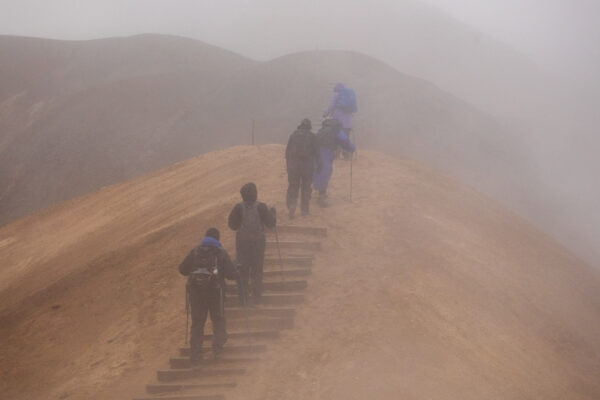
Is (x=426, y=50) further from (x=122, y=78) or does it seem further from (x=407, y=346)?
(x=407, y=346)

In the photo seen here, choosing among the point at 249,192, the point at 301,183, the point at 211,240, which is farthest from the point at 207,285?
the point at 301,183

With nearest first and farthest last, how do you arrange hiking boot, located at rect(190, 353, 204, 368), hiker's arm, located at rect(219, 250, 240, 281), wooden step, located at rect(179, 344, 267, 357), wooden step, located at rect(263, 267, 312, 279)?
1. hiker's arm, located at rect(219, 250, 240, 281)
2. hiking boot, located at rect(190, 353, 204, 368)
3. wooden step, located at rect(179, 344, 267, 357)
4. wooden step, located at rect(263, 267, 312, 279)

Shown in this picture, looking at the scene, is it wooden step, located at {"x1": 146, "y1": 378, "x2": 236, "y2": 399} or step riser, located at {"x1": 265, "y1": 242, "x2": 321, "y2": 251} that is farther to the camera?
step riser, located at {"x1": 265, "y1": 242, "x2": 321, "y2": 251}

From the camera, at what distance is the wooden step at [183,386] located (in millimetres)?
6797

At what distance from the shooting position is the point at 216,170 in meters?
16.6

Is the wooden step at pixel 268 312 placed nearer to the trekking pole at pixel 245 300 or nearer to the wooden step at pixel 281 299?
the trekking pole at pixel 245 300

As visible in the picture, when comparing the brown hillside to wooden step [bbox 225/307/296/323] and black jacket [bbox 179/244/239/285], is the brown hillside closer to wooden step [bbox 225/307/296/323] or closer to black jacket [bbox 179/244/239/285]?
wooden step [bbox 225/307/296/323]

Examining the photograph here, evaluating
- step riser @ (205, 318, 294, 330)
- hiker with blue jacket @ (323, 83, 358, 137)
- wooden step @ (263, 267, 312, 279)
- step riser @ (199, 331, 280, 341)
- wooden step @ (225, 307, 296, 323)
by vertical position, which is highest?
hiker with blue jacket @ (323, 83, 358, 137)

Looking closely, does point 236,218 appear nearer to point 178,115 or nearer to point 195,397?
point 195,397

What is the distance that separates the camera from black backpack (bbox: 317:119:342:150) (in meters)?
10.7

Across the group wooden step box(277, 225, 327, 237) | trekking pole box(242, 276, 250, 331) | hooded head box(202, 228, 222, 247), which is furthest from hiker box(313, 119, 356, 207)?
hooded head box(202, 228, 222, 247)

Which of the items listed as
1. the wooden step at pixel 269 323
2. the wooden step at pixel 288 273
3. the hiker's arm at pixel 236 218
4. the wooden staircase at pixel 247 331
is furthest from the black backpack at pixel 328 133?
the wooden step at pixel 269 323

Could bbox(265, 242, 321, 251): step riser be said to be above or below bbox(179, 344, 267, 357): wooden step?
above

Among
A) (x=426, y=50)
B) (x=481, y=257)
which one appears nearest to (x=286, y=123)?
(x=481, y=257)
